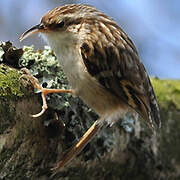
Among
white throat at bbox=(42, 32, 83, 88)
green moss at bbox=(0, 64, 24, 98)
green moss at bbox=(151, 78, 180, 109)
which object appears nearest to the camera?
green moss at bbox=(0, 64, 24, 98)

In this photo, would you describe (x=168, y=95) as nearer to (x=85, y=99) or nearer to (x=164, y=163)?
(x=164, y=163)

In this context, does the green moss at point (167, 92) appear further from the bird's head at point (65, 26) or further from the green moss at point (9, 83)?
the green moss at point (9, 83)

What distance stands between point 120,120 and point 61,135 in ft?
1.59

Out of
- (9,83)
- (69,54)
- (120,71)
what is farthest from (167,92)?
(9,83)

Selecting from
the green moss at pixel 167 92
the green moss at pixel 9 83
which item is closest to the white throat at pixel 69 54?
the green moss at pixel 9 83

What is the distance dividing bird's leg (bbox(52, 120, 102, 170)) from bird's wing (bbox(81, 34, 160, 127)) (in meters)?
0.18

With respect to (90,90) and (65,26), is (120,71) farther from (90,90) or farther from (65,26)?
(65,26)

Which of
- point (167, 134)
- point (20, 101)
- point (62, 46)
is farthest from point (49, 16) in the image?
point (167, 134)

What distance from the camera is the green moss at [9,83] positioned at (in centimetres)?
157

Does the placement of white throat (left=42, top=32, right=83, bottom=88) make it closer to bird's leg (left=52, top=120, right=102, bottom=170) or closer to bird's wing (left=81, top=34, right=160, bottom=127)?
bird's wing (left=81, top=34, right=160, bottom=127)

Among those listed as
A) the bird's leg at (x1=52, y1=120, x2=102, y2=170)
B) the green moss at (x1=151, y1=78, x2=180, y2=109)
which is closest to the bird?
the bird's leg at (x1=52, y1=120, x2=102, y2=170)

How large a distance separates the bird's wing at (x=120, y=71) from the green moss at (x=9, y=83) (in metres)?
0.29

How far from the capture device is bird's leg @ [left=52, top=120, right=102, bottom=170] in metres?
1.78

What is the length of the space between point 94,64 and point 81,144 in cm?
34
